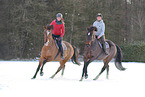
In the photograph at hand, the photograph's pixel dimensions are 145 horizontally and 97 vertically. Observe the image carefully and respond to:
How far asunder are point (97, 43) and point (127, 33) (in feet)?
95.0

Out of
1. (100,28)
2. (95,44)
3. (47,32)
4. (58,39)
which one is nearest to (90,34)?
(95,44)

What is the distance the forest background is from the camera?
3077cm

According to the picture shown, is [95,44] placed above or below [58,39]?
below

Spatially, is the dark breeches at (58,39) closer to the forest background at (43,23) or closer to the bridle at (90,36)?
the bridle at (90,36)

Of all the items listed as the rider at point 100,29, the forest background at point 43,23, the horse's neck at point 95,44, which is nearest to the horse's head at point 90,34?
the horse's neck at point 95,44

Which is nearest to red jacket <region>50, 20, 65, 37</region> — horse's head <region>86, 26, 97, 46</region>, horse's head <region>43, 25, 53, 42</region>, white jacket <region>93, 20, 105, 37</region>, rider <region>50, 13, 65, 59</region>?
rider <region>50, 13, 65, 59</region>

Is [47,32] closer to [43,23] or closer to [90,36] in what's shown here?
[90,36]

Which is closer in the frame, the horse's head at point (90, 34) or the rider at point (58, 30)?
the horse's head at point (90, 34)

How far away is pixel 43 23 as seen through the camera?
110 ft

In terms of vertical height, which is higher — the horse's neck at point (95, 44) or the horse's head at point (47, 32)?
the horse's head at point (47, 32)

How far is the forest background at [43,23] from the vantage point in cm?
3077

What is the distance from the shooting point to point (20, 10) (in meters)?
31.3

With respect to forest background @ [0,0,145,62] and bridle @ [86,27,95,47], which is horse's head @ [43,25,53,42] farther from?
forest background @ [0,0,145,62]

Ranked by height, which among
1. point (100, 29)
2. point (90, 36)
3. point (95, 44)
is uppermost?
point (100, 29)
